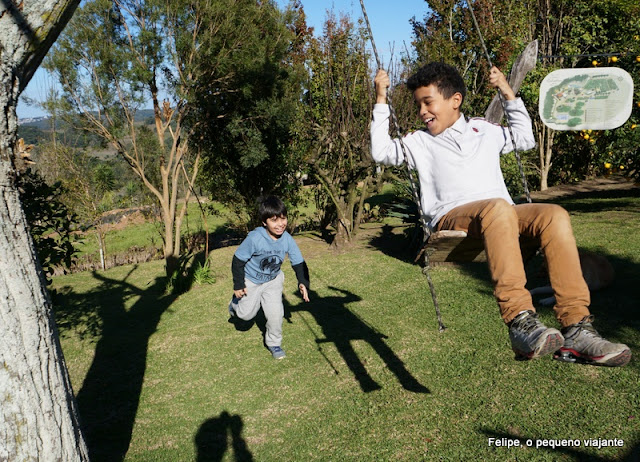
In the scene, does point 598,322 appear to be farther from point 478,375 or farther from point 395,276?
point 395,276

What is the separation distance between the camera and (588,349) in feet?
8.46

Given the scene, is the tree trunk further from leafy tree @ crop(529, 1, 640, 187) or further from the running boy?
leafy tree @ crop(529, 1, 640, 187)

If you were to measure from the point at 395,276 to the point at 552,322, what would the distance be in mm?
3055

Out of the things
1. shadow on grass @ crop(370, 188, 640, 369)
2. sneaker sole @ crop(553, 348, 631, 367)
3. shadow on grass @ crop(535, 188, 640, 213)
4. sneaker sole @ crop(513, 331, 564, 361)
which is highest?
sneaker sole @ crop(513, 331, 564, 361)

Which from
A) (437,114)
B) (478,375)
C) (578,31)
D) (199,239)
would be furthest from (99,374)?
(578,31)

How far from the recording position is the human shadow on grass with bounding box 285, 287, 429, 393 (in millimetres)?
4727

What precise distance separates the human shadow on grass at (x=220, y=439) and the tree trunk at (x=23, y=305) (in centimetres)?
124

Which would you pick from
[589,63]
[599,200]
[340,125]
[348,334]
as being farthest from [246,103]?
[589,63]

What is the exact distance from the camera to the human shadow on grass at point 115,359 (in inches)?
173

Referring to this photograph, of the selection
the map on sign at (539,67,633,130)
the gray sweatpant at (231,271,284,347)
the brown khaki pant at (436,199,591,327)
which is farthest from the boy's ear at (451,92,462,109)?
the map on sign at (539,67,633,130)

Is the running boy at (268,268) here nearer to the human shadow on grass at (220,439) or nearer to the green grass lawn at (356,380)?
the green grass lawn at (356,380)

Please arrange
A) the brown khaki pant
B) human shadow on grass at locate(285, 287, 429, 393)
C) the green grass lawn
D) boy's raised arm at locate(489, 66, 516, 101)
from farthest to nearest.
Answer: human shadow on grass at locate(285, 287, 429, 393)
the green grass lawn
boy's raised arm at locate(489, 66, 516, 101)
the brown khaki pant

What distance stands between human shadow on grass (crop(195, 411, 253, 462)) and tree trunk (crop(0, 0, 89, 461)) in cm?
124

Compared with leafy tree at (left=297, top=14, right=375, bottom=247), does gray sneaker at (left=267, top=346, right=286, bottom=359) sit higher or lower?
lower
